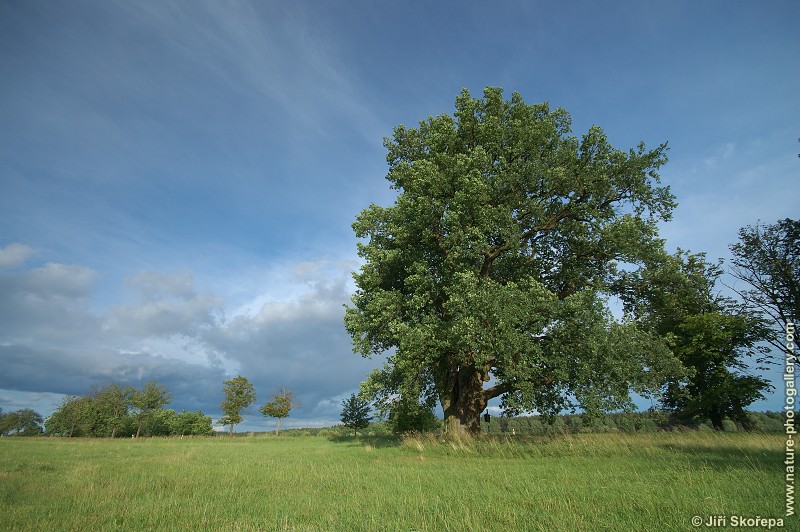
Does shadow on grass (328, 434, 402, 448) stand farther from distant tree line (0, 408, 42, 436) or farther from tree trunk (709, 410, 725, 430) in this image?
distant tree line (0, 408, 42, 436)

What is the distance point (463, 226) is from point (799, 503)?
659 inches

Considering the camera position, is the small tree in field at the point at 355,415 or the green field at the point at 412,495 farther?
the small tree in field at the point at 355,415

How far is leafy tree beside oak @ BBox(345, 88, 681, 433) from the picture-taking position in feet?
61.8

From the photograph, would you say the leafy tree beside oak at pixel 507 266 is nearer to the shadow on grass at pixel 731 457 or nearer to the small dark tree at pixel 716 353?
the shadow on grass at pixel 731 457

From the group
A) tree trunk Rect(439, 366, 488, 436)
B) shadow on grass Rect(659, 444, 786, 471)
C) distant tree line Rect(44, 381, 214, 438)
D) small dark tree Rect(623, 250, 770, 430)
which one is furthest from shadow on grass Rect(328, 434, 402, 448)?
distant tree line Rect(44, 381, 214, 438)

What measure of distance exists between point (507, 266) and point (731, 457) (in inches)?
551

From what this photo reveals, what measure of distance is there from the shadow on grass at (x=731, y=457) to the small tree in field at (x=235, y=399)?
5917 centimetres

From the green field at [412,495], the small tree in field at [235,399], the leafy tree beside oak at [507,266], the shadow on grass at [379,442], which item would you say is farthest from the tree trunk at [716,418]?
the small tree in field at [235,399]

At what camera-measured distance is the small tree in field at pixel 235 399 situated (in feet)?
199

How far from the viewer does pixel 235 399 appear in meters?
60.9

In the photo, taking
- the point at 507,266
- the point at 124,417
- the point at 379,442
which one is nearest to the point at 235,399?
the point at 124,417

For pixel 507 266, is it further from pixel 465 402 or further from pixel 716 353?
pixel 716 353

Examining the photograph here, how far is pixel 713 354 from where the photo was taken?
121ft

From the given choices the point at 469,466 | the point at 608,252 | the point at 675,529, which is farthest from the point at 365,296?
the point at 675,529
